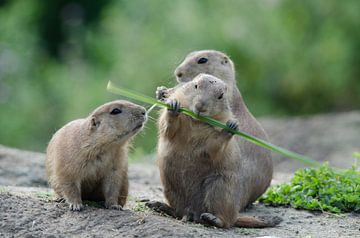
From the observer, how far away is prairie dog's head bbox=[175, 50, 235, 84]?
27.7ft

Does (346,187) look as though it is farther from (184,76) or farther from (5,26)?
(5,26)

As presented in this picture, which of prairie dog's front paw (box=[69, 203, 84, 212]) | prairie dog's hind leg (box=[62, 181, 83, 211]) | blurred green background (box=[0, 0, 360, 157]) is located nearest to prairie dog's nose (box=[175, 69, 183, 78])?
prairie dog's hind leg (box=[62, 181, 83, 211])

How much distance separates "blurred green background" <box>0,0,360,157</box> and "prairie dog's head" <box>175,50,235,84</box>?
6441 millimetres

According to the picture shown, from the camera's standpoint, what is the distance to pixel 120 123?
6820mm

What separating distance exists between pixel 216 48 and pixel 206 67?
24.2 feet

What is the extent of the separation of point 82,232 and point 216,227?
1.24 m

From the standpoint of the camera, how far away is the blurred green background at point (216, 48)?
1619 cm

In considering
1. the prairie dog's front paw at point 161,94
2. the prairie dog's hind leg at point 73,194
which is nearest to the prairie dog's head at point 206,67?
the prairie dog's front paw at point 161,94

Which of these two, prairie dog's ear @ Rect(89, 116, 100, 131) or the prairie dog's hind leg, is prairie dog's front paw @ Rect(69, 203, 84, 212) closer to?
the prairie dog's hind leg

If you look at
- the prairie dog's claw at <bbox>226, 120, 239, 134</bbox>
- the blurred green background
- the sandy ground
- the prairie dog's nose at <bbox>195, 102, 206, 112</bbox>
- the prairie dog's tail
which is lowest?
the sandy ground

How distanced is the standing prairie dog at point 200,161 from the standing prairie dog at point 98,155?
1.07 feet

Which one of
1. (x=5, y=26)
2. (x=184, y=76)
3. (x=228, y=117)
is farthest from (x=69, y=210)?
(x=5, y=26)

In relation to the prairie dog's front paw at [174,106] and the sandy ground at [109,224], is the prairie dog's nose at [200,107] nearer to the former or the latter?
the prairie dog's front paw at [174,106]

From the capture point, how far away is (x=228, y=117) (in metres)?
6.89
